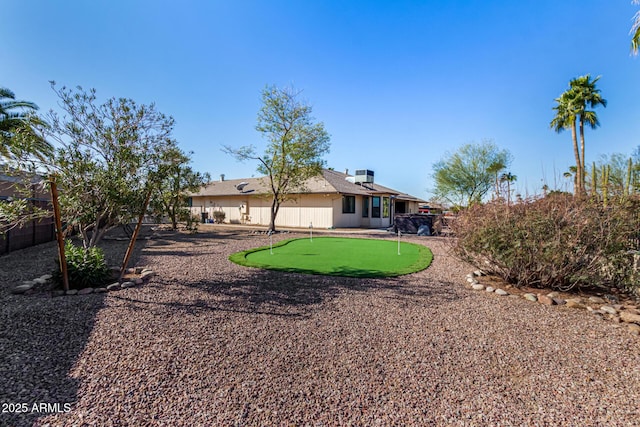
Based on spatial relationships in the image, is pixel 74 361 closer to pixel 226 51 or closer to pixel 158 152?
pixel 158 152

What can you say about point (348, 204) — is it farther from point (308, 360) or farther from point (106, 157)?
point (308, 360)

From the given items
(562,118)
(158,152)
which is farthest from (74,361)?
(562,118)

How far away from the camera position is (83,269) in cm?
558

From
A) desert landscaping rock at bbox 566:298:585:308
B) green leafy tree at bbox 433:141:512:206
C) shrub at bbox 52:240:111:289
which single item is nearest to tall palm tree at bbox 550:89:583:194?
green leafy tree at bbox 433:141:512:206

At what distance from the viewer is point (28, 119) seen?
18.0 ft

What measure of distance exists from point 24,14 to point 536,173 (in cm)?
1304

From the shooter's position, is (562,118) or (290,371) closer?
(290,371)

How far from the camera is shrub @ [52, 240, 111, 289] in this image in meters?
5.51

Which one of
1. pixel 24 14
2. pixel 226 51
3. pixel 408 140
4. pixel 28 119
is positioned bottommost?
pixel 28 119

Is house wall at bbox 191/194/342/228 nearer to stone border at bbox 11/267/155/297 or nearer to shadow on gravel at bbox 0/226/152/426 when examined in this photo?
stone border at bbox 11/267/155/297

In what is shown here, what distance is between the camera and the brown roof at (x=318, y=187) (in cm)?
Answer: 2100

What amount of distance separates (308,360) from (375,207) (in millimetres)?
20865

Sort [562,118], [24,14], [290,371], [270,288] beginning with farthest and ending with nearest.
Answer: [562,118], [24,14], [270,288], [290,371]

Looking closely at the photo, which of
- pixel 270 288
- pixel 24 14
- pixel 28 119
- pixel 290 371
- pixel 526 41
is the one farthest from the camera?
pixel 526 41
